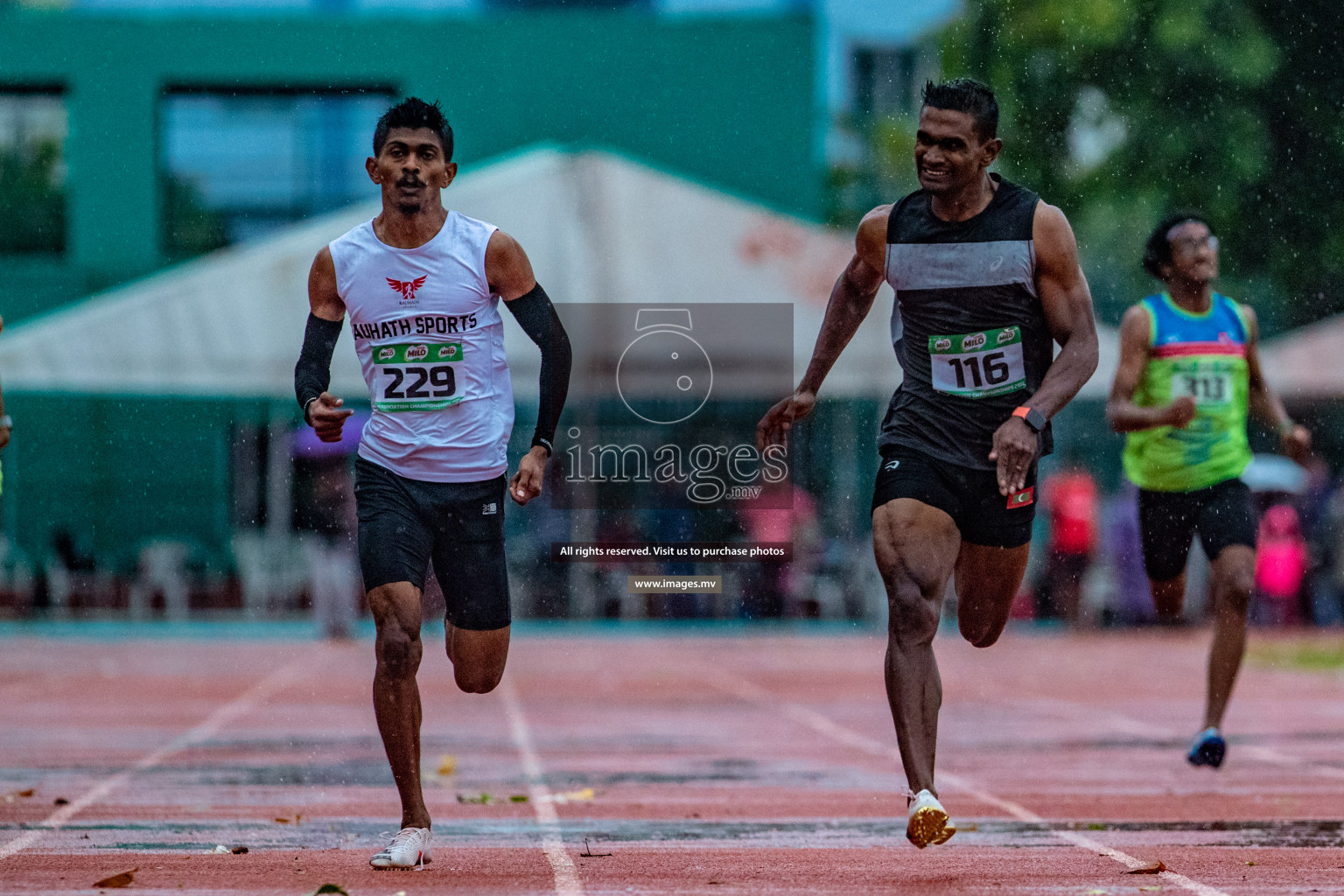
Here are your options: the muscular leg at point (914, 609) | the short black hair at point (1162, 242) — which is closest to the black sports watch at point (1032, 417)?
the muscular leg at point (914, 609)

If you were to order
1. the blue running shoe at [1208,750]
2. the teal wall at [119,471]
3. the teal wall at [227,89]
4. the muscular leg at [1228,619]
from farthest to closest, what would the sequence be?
the teal wall at [227,89] → the teal wall at [119,471] → the muscular leg at [1228,619] → the blue running shoe at [1208,750]

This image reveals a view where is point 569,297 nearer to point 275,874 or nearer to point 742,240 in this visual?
point 742,240

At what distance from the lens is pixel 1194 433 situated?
826 centimetres

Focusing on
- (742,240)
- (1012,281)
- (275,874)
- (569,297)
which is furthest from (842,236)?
(275,874)

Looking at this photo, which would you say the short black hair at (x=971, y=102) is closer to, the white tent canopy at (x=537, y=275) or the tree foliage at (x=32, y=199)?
the white tent canopy at (x=537, y=275)

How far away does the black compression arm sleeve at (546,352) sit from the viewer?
6.27 metres

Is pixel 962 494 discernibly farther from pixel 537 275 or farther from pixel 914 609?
pixel 537 275

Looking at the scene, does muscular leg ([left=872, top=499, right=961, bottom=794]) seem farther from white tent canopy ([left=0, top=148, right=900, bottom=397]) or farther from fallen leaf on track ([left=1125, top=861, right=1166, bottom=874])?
white tent canopy ([left=0, top=148, right=900, bottom=397])

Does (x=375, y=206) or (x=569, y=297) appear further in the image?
(x=375, y=206)

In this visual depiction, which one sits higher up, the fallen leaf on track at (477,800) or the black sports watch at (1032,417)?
the black sports watch at (1032,417)

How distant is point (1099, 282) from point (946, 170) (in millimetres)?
24898

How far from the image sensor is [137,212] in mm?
24562

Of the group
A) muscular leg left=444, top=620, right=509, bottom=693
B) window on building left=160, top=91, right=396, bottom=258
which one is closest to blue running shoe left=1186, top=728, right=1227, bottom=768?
muscular leg left=444, top=620, right=509, bottom=693

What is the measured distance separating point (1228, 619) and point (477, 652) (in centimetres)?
346
